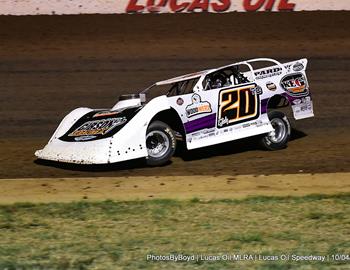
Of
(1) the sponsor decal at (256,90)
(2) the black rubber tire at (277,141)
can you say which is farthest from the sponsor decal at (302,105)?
(1) the sponsor decal at (256,90)

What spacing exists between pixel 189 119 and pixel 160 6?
1170cm

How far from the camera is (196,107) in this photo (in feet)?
37.0

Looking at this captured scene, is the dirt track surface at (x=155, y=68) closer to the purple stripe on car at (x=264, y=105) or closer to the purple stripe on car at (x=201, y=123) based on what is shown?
the purple stripe on car at (x=201, y=123)

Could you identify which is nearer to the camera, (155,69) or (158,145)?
(158,145)

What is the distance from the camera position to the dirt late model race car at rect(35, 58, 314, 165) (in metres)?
10.7

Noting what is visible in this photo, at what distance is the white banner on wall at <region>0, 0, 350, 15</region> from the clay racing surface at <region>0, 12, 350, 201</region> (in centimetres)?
38

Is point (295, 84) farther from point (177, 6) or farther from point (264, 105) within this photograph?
point (177, 6)

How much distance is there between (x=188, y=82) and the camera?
39.4 feet

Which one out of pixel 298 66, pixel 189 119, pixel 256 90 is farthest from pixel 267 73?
pixel 189 119

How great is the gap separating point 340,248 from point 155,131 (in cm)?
487

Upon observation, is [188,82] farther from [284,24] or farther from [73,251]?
[284,24]

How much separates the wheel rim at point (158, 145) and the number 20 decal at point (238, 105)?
84cm

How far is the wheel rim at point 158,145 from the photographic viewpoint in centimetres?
1112

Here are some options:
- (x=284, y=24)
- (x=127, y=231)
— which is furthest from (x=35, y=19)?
(x=127, y=231)
